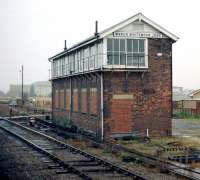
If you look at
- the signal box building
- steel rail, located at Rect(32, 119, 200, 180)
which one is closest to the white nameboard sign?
the signal box building

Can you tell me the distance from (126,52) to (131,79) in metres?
1.58

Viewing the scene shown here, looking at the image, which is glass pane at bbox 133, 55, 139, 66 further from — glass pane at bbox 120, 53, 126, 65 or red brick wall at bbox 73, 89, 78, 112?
red brick wall at bbox 73, 89, 78, 112

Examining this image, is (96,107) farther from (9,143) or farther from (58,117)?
(58,117)

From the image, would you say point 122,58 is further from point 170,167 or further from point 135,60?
point 170,167

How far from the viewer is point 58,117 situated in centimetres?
3547

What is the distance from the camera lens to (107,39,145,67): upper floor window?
23.2m

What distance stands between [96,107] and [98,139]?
196 centimetres

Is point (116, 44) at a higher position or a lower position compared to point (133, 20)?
lower

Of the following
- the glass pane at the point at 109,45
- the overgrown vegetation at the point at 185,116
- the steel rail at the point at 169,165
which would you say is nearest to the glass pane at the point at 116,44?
the glass pane at the point at 109,45

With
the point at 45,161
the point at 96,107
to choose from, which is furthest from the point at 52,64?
the point at 45,161

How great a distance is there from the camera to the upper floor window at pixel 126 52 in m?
23.2

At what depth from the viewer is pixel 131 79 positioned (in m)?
23.5

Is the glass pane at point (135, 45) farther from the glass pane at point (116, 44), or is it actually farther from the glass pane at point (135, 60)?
the glass pane at point (116, 44)

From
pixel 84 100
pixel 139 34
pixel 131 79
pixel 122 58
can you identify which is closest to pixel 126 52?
pixel 122 58
